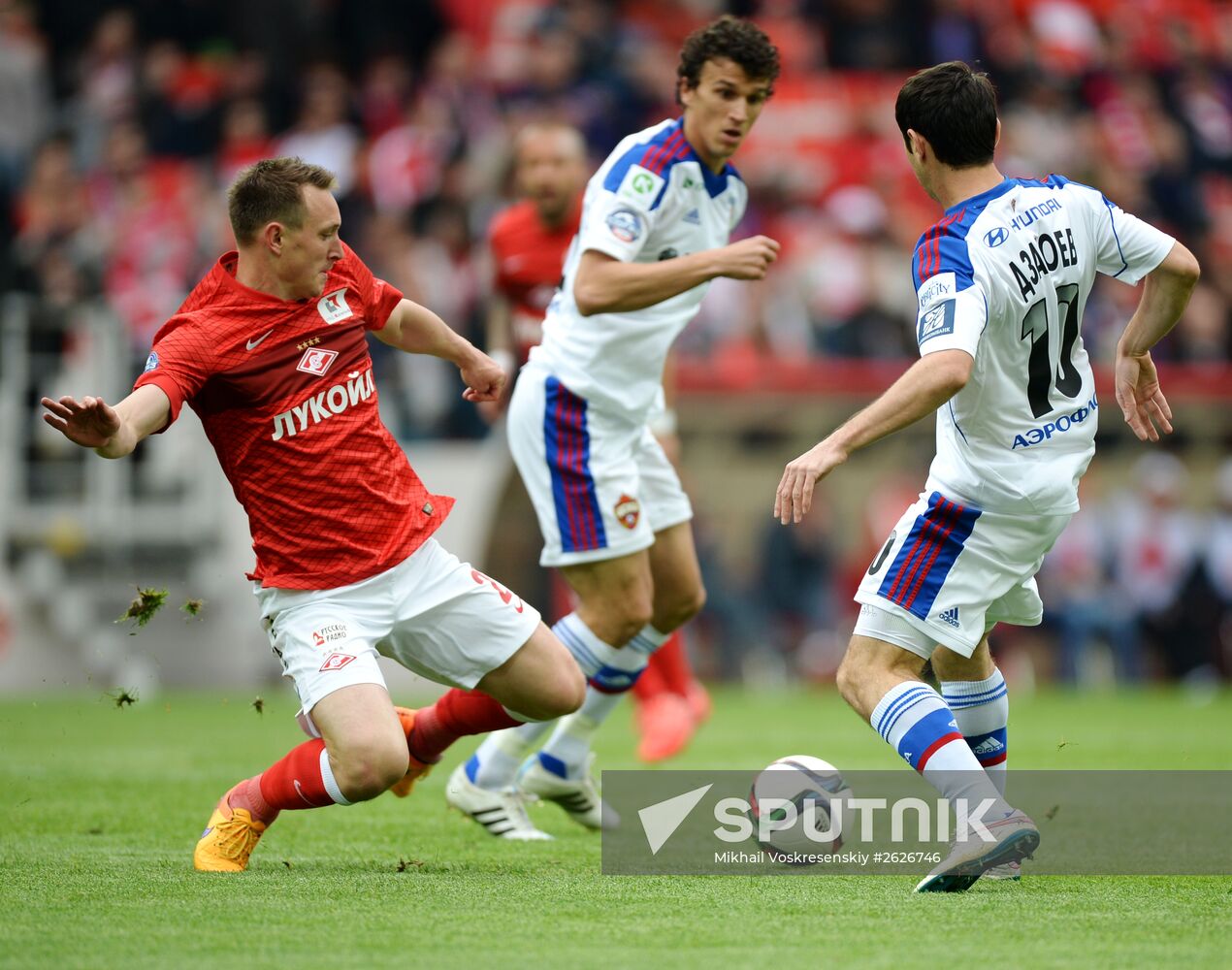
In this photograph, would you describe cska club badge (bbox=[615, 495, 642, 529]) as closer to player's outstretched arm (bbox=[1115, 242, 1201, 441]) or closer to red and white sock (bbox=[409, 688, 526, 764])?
red and white sock (bbox=[409, 688, 526, 764])

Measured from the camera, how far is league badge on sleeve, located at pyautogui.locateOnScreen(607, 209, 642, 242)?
20.0ft

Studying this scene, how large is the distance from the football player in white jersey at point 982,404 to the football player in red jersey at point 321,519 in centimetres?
119

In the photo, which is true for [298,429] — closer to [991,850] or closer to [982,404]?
[982,404]

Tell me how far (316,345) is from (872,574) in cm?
181

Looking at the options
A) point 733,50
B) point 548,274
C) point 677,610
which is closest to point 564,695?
point 677,610

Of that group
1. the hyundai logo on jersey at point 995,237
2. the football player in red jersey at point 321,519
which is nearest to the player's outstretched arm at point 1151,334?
the hyundai logo on jersey at point 995,237

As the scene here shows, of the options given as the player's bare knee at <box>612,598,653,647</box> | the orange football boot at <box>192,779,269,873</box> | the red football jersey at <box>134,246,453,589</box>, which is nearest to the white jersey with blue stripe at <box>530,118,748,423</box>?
the player's bare knee at <box>612,598,653,647</box>

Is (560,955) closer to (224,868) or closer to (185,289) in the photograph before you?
(224,868)

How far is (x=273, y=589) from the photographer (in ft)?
17.5

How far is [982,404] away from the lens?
4.99 meters

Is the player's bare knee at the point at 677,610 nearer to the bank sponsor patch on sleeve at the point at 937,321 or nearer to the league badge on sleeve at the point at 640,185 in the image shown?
the league badge on sleeve at the point at 640,185

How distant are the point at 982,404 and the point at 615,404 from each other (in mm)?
1893

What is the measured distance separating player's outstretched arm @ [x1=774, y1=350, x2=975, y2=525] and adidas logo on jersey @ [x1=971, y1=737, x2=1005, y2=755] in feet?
4.15

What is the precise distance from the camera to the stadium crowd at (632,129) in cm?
1556
